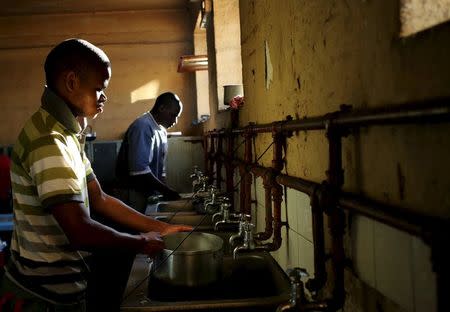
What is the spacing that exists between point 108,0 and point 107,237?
721 cm

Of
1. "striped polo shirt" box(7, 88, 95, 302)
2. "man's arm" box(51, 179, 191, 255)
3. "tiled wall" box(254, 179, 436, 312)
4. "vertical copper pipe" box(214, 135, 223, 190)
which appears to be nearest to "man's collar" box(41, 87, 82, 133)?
"striped polo shirt" box(7, 88, 95, 302)

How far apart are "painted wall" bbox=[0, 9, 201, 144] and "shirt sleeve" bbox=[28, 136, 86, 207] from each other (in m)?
6.60

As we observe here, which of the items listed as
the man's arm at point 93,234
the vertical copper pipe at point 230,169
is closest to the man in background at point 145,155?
the vertical copper pipe at point 230,169

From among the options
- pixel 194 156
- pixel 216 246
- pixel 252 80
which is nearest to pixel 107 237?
pixel 216 246

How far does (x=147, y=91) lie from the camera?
27.7 feet

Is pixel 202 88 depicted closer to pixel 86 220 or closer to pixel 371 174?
pixel 86 220

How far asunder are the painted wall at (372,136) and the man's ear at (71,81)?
0.99 metres

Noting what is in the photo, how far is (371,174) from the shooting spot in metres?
1.17

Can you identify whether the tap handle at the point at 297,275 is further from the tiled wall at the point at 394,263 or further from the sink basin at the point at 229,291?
the sink basin at the point at 229,291

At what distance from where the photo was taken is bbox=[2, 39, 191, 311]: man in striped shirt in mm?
1709

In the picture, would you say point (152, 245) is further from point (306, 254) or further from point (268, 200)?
point (306, 254)

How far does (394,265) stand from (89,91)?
154 cm

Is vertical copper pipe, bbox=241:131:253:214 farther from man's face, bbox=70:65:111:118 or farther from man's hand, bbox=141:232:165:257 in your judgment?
man's face, bbox=70:65:111:118

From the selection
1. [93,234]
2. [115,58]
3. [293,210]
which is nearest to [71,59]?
[93,234]
